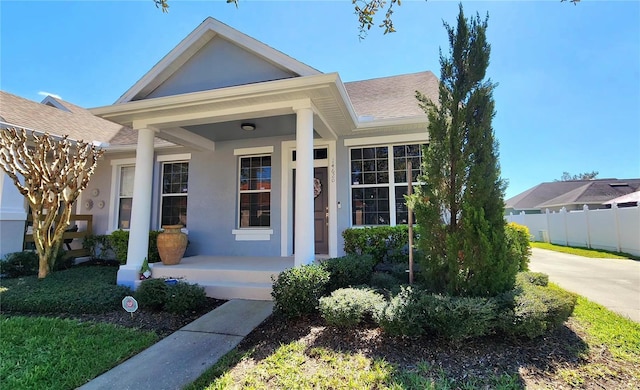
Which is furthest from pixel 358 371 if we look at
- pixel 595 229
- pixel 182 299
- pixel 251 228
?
pixel 595 229

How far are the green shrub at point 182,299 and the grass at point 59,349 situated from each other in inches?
28.0

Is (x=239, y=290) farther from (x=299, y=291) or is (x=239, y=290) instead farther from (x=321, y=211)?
(x=321, y=211)

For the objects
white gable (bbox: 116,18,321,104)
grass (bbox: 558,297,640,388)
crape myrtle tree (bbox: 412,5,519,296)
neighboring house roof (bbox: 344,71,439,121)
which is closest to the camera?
grass (bbox: 558,297,640,388)

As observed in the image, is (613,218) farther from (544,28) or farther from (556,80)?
(544,28)

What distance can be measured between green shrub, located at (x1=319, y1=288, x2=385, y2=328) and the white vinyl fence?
746cm

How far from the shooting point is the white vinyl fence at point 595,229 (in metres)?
10.1

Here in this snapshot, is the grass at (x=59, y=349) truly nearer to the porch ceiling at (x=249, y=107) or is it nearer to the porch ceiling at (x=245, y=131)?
the porch ceiling at (x=249, y=107)

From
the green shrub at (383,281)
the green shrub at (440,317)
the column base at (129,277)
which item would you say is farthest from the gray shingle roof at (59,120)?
the green shrub at (440,317)

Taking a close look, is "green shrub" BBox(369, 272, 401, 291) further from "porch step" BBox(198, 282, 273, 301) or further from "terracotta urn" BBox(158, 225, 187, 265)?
"terracotta urn" BBox(158, 225, 187, 265)

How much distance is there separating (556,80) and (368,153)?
34.1 ft

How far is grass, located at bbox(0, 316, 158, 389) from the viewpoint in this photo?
2.81m

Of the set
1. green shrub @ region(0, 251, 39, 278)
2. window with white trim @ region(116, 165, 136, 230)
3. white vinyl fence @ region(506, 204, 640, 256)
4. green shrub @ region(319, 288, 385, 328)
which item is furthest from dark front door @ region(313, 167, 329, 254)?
green shrub @ region(0, 251, 39, 278)

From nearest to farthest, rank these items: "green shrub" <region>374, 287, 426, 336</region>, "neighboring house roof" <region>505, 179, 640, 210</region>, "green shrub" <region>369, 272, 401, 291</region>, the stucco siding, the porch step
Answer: "green shrub" <region>374, 287, 426, 336</region>
"green shrub" <region>369, 272, 401, 291</region>
the porch step
the stucco siding
"neighboring house roof" <region>505, 179, 640, 210</region>

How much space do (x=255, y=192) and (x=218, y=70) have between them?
10.2 feet
